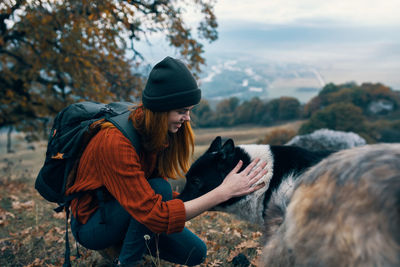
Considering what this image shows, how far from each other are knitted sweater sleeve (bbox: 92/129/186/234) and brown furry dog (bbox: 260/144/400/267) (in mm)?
802

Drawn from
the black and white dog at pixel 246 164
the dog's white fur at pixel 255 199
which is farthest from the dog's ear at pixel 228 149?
the dog's white fur at pixel 255 199

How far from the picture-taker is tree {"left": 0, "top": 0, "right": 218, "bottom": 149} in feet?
25.7

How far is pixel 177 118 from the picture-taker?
2.68m

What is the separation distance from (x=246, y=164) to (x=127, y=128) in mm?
1313

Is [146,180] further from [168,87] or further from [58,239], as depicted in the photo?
[58,239]

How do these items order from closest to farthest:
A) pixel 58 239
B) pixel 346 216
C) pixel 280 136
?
pixel 346 216, pixel 58 239, pixel 280 136

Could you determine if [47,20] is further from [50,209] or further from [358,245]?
[358,245]

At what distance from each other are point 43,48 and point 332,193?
887 cm

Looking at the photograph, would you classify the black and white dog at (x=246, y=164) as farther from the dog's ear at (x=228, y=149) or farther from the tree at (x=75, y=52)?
the tree at (x=75, y=52)

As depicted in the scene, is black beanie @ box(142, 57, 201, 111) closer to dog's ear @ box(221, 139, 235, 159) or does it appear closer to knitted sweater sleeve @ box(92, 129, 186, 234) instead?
knitted sweater sleeve @ box(92, 129, 186, 234)

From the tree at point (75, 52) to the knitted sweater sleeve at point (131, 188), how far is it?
222 inches

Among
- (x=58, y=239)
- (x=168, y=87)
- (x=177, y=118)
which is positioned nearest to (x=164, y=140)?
(x=177, y=118)

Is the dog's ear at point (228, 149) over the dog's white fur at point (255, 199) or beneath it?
over

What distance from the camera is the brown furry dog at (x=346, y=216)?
1.64 meters
